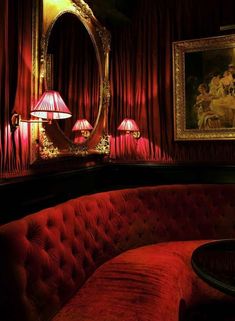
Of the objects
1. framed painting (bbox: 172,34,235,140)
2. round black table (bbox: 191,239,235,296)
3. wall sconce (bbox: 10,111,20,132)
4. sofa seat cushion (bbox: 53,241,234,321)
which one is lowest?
sofa seat cushion (bbox: 53,241,234,321)

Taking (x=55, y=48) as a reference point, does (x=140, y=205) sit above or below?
below

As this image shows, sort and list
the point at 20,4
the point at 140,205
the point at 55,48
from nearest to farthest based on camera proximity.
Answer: the point at 20,4 < the point at 55,48 < the point at 140,205

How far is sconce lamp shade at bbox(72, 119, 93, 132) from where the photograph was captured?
261cm

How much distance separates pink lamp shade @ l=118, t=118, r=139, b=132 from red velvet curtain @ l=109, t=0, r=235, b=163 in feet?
0.74

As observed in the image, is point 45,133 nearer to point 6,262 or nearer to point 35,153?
point 35,153

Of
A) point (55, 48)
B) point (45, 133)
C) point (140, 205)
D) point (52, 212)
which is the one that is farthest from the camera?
point (140, 205)

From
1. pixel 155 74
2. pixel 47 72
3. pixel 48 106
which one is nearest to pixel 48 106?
pixel 48 106

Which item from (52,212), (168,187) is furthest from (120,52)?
(52,212)

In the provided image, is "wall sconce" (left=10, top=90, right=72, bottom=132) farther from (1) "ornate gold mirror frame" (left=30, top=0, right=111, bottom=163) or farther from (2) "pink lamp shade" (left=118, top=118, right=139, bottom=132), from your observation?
(2) "pink lamp shade" (left=118, top=118, right=139, bottom=132)

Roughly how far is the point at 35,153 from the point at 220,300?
1609 millimetres

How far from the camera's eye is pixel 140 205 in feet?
8.38

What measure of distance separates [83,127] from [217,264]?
164 cm

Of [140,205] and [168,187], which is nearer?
[140,205]

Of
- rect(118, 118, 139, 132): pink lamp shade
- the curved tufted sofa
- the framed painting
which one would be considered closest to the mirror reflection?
rect(118, 118, 139, 132): pink lamp shade
